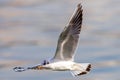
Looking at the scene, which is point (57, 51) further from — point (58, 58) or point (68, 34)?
point (68, 34)

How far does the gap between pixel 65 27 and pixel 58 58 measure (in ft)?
2.78

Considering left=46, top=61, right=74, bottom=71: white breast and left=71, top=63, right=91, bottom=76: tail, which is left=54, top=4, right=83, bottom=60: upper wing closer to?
left=46, top=61, right=74, bottom=71: white breast

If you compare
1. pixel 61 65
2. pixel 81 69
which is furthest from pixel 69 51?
pixel 81 69

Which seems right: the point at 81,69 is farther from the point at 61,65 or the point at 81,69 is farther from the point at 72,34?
the point at 72,34

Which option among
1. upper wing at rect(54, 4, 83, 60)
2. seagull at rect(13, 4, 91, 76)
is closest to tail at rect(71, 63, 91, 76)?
seagull at rect(13, 4, 91, 76)

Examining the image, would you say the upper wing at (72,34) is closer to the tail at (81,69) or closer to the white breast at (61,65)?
the white breast at (61,65)

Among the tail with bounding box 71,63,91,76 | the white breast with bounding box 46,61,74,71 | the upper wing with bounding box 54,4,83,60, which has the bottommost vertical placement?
the tail with bounding box 71,63,91,76

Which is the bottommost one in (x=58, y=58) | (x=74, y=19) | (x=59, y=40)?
(x=58, y=58)

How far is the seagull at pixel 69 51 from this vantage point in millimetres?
5770

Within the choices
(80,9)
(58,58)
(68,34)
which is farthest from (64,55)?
(80,9)

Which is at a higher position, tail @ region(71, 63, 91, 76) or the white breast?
the white breast

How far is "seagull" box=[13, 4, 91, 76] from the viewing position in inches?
227

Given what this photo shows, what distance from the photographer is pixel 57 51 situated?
648cm

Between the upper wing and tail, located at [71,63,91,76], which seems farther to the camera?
the upper wing
